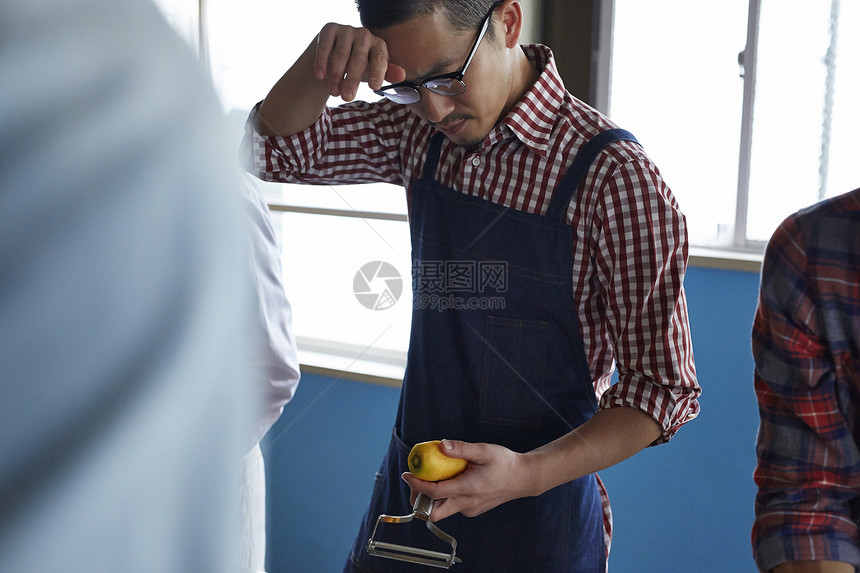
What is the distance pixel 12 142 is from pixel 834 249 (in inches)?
27.3

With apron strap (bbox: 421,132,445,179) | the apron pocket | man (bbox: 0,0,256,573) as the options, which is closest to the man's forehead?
apron strap (bbox: 421,132,445,179)

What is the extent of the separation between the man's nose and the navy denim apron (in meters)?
0.12

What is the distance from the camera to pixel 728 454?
5.50 feet

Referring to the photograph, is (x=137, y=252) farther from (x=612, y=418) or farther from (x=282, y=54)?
(x=282, y=54)

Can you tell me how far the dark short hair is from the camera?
2.70 ft

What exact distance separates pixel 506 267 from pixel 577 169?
151 millimetres

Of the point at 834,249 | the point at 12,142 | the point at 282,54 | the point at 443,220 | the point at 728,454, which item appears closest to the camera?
the point at 12,142

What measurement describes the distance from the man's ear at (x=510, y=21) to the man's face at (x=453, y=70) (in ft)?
0.05

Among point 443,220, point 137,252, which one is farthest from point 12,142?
point 443,220

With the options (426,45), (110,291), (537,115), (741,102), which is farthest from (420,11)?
(741,102)

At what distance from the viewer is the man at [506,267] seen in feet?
2.63

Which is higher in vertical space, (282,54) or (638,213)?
(282,54)

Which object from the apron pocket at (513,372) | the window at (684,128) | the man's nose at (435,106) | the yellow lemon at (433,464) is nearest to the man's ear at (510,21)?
the man's nose at (435,106)

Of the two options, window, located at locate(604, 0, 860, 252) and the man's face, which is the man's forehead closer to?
the man's face
